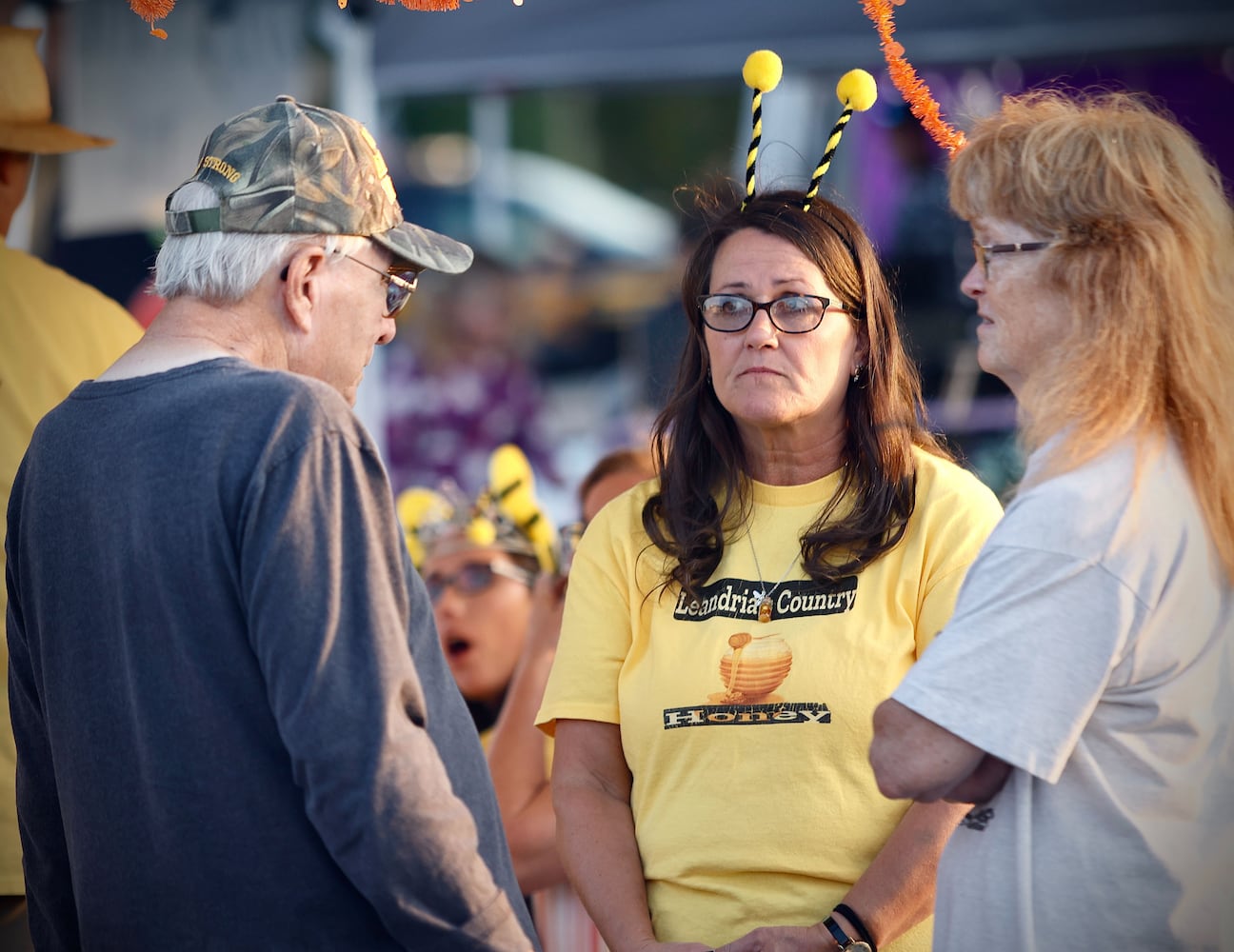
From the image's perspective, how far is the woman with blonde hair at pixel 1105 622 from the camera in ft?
5.19

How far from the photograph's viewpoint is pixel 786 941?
77.7 inches

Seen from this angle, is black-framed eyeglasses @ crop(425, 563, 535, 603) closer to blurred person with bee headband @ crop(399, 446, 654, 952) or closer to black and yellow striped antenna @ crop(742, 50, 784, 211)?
blurred person with bee headband @ crop(399, 446, 654, 952)

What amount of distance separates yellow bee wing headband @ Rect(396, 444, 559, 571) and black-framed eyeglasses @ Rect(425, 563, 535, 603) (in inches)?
2.8

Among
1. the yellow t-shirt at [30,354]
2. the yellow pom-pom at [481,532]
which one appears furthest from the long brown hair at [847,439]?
the yellow pom-pom at [481,532]

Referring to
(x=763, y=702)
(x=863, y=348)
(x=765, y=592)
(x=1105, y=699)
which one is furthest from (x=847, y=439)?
(x=1105, y=699)

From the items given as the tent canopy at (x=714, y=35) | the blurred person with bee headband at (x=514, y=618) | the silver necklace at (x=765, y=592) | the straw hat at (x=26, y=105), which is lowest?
the blurred person with bee headband at (x=514, y=618)

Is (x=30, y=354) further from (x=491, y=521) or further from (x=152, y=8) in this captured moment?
(x=491, y=521)

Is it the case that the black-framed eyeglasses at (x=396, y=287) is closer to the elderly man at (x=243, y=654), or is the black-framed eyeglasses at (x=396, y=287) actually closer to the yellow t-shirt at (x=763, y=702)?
the elderly man at (x=243, y=654)

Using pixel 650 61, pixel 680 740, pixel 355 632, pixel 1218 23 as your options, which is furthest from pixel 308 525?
pixel 1218 23

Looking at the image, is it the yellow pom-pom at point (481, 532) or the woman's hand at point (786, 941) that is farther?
the yellow pom-pom at point (481, 532)

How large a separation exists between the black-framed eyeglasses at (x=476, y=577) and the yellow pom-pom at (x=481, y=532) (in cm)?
7

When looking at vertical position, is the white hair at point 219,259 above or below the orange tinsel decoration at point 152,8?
below

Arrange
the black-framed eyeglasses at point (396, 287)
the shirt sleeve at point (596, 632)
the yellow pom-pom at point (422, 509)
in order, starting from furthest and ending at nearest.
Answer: the yellow pom-pom at point (422, 509) < the shirt sleeve at point (596, 632) < the black-framed eyeglasses at point (396, 287)

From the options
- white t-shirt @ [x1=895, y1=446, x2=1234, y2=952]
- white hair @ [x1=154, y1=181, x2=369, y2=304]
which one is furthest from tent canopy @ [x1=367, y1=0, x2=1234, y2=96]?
white t-shirt @ [x1=895, y1=446, x2=1234, y2=952]
